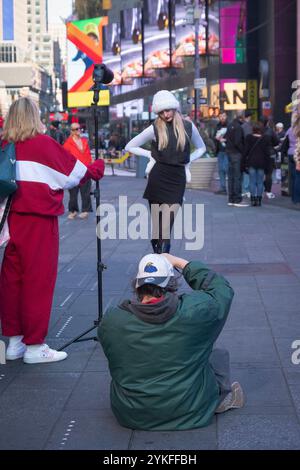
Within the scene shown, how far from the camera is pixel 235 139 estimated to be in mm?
18172

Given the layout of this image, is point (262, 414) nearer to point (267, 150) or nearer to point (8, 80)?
point (267, 150)

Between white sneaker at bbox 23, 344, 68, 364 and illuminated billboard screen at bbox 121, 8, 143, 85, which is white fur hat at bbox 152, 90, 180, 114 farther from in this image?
illuminated billboard screen at bbox 121, 8, 143, 85

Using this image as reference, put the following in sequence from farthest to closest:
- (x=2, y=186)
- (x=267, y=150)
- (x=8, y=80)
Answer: (x=8, y=80) → (x=267, y=150) → (x=2, y=186)

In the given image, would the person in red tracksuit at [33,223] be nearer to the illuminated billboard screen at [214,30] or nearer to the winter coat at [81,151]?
the winter coat at [81,151]

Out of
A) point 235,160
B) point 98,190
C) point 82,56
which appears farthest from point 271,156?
point 82,56

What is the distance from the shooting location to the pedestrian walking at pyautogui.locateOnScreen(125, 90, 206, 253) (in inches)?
344

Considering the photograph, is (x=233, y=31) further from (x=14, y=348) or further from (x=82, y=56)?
(x=14, y=348)

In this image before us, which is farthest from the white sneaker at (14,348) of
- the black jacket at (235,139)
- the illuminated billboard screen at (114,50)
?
the illuminated billboard screen at (114,50)

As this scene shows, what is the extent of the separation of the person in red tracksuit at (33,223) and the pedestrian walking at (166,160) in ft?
7.98

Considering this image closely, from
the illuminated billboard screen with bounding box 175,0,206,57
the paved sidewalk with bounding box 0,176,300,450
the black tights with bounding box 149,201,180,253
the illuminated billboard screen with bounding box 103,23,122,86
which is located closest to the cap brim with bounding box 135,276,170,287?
the paved sidewalk with bounding box 0,176,300,450

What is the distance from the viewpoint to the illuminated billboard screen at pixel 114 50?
225 ft

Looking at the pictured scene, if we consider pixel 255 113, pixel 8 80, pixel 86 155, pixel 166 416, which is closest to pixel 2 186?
pixel 166 416
